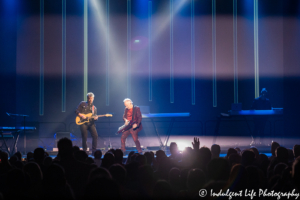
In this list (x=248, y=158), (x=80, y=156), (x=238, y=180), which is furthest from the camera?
(x=80, y=156)

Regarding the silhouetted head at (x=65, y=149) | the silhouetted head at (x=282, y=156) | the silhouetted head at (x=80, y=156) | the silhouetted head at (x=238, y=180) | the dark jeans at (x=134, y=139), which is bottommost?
the dark jeans at (x=134, y=139)

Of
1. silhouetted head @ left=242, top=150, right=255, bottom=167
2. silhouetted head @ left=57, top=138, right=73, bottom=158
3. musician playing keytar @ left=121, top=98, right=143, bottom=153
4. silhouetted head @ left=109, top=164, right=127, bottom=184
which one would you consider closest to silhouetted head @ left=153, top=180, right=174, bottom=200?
silhouetted head @ left=109, top=164, right=127, bottom=184

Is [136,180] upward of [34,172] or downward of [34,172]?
downward

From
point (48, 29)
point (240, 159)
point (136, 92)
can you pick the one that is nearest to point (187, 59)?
point (136, 92)

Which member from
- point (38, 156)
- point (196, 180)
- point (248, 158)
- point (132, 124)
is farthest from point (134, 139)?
point (196, 180)

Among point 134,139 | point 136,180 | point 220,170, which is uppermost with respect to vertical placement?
point 220,170

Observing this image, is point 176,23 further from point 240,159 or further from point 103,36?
point 240,159

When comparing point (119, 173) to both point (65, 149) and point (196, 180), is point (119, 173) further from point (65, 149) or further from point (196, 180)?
point (65, 149)

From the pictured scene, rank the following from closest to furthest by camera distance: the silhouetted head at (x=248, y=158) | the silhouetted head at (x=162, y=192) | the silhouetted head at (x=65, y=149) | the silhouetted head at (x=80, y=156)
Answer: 1. the silhouetted head at (x=162, y=192)
2. the silhouetted head at (x=65, y=149)
3. the silhouetted head at (x=248, y=158)
4. the silhouetted head at (x=80, y=156)

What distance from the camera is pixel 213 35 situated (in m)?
10.8

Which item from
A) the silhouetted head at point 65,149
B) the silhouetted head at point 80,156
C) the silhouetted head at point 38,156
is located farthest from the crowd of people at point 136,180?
the silhouetted head at point 80,156

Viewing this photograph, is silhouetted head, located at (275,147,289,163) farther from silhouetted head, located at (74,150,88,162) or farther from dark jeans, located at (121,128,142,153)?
dark jeans, located at (121,128,142,153)

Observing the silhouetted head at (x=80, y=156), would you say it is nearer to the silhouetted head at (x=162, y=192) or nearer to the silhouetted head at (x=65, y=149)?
the silhouetted head at (x=65, y=149)

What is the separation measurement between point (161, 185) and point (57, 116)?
976 cm
